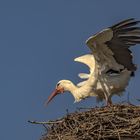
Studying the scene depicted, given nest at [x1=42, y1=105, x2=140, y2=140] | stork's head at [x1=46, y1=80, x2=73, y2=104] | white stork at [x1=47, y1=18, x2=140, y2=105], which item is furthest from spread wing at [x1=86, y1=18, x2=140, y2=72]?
nest at [x1=42, y1=105, x2=140, y2=140]

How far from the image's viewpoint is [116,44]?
50.2 ft

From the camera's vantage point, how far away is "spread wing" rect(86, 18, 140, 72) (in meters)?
15.0

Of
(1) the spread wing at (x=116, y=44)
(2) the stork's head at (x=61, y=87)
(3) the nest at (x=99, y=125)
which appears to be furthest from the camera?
(2) the stork's head at (x=61, y=87)

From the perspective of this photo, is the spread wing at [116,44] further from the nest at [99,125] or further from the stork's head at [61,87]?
the nest at [99,125]

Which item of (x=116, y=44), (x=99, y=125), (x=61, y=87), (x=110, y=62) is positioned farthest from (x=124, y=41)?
(x=99, y=125)

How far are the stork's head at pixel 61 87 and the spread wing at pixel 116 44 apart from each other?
39.2 inches

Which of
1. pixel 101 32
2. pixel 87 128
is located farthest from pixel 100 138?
pixel 101 32

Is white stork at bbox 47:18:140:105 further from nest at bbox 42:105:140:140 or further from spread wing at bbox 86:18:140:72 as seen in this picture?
nest at bbox 42:105:140:140

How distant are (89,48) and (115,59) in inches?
20.2

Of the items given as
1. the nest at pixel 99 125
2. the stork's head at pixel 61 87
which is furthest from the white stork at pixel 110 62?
the nest at pixel 99 125

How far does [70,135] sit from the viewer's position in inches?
492

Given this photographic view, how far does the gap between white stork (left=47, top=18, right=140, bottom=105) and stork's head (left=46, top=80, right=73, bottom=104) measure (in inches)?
16.8

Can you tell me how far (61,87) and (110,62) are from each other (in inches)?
57.1

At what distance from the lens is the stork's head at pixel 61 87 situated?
53.4ft
